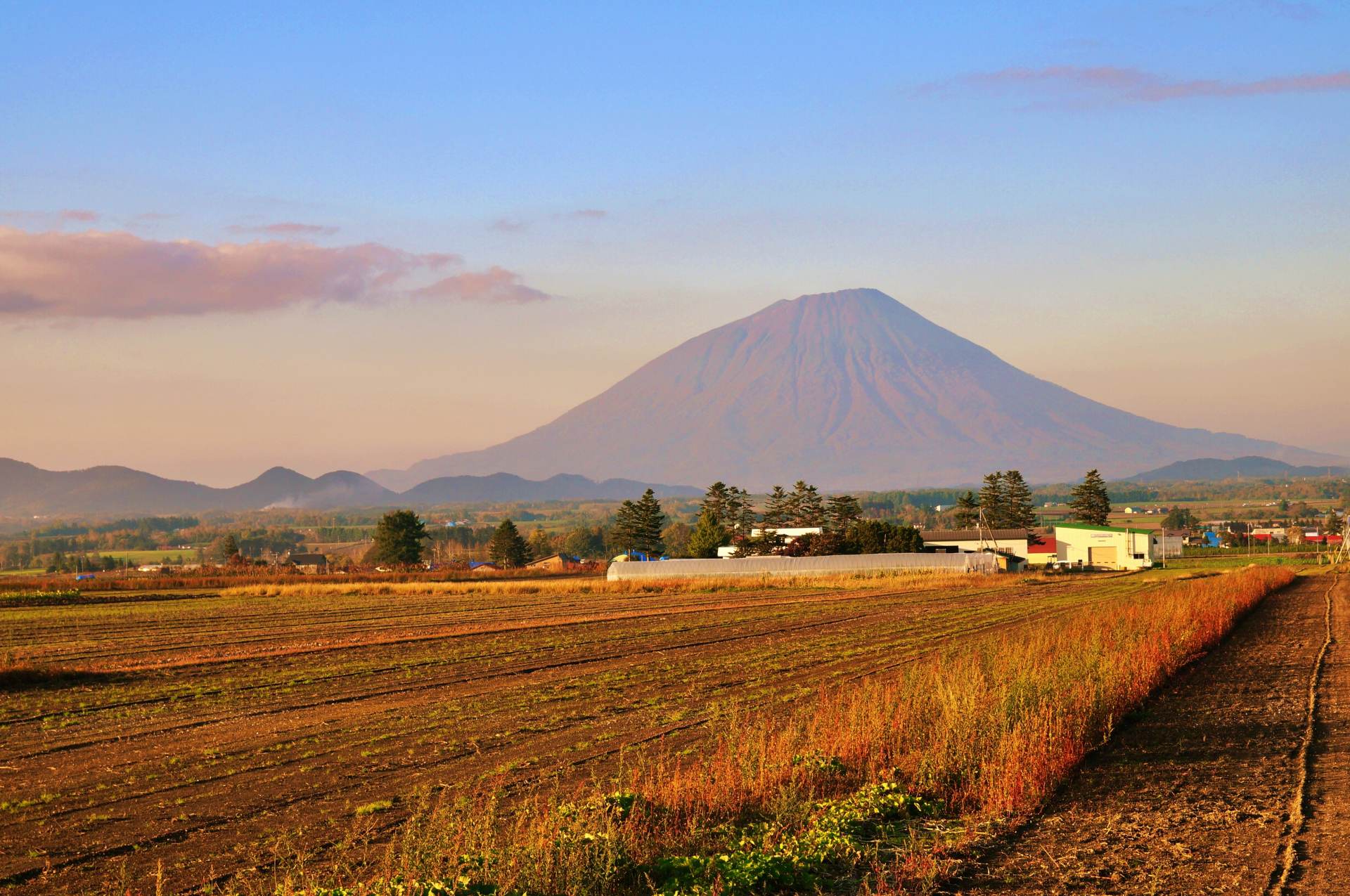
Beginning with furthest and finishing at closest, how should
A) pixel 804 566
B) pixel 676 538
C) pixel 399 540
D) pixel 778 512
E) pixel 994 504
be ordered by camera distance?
1. pixel 676 538
2. pixel 399 540
3. pixel 778 512
4. pixel 994 504
5. pixel 804 566

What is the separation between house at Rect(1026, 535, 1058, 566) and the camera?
347ft

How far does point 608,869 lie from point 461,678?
15952 mm

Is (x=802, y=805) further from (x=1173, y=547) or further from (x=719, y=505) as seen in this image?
(x=1173, y=547)

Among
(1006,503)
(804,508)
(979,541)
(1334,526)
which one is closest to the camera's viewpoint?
(979,541)

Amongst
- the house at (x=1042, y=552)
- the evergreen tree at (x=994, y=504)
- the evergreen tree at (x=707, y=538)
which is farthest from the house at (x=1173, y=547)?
the evergreen tree at (x=707, y=538)

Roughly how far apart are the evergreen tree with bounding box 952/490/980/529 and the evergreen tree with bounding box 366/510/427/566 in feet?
202

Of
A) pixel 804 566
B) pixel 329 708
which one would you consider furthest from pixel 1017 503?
pixel 329 708

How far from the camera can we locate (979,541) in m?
106

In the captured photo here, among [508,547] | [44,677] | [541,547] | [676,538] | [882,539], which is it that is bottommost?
[541,547]

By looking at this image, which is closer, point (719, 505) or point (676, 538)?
point (719, 505)

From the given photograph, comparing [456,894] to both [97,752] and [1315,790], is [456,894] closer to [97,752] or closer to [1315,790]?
[1315,790]

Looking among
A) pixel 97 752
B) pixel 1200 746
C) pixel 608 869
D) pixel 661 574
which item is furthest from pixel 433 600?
pixel 608 869

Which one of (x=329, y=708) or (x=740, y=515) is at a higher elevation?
(x=740, y=515)

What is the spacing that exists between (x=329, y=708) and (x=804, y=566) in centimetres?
5981
